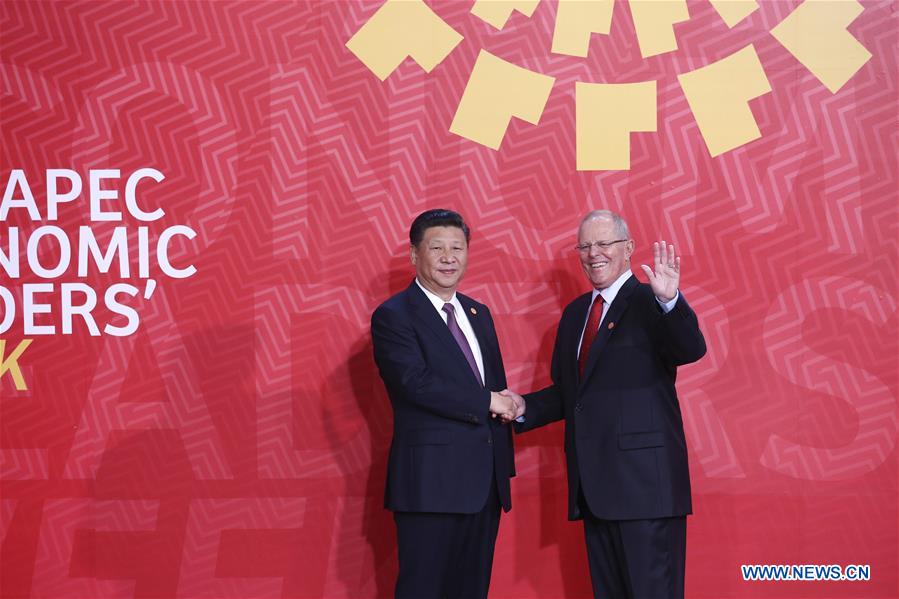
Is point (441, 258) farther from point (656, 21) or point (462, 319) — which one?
point (656, 21)

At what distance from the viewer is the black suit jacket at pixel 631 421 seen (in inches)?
101

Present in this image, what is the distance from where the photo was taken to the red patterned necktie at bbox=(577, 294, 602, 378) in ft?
8.94

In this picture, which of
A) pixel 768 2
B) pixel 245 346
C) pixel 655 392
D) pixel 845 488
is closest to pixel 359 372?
pixel 245 346

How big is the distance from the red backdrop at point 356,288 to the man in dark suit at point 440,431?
0.63m

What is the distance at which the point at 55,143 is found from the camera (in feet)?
10.9

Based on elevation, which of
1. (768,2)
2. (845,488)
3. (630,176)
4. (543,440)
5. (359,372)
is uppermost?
(768,2)

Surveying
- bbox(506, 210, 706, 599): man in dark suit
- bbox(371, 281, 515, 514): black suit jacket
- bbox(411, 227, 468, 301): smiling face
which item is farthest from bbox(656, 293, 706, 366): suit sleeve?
bbox(411, 227, 468, 301): smiling face

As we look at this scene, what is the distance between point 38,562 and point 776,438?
320 centimetres

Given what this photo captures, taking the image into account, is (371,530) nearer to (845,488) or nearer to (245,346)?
(245,346)

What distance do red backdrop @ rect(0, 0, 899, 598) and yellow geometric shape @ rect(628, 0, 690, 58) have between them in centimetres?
5

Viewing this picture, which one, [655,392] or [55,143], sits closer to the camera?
[655,392]

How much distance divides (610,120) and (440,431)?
5.33ft

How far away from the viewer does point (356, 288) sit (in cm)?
337
